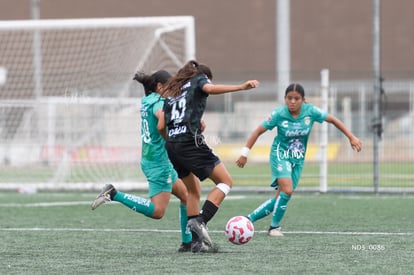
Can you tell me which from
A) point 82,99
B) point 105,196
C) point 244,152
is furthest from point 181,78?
point 82,99

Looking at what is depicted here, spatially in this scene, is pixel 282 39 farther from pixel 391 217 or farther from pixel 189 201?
pixel 189 201

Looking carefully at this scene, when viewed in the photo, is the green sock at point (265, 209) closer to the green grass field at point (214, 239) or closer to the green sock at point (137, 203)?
the green grass field at point (214, 239)

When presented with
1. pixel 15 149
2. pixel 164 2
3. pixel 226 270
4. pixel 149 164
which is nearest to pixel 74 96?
pixel 15 149

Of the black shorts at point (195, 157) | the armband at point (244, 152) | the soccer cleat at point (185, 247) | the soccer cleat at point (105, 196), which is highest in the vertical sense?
the black shorts at point (195, 157)

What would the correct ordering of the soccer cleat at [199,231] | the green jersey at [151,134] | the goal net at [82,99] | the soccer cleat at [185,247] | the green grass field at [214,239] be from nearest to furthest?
the green grass field at [214,239]
the soccer cleat at [199,231]
the soccer cleat at [185,247]
the green jersey at [151,134]
the goal net at [82,99]

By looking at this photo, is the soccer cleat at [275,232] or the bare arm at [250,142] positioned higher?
the bare arm at [250,142]

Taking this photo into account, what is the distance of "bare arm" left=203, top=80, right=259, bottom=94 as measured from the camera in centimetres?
820

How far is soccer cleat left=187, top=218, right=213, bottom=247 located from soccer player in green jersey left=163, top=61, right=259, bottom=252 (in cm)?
3

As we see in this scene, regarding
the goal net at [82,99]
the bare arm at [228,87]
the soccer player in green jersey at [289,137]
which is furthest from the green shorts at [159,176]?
the goal net at [82,99]

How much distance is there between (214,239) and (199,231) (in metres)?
1.56

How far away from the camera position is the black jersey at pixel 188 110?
28.7 ft

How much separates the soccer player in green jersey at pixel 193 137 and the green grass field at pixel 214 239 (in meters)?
0.47

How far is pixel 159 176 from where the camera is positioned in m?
9.35

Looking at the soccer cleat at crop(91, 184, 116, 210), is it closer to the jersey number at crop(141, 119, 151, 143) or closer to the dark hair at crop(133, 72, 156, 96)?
the jersey number at crop(141, 119, 151, 143)
